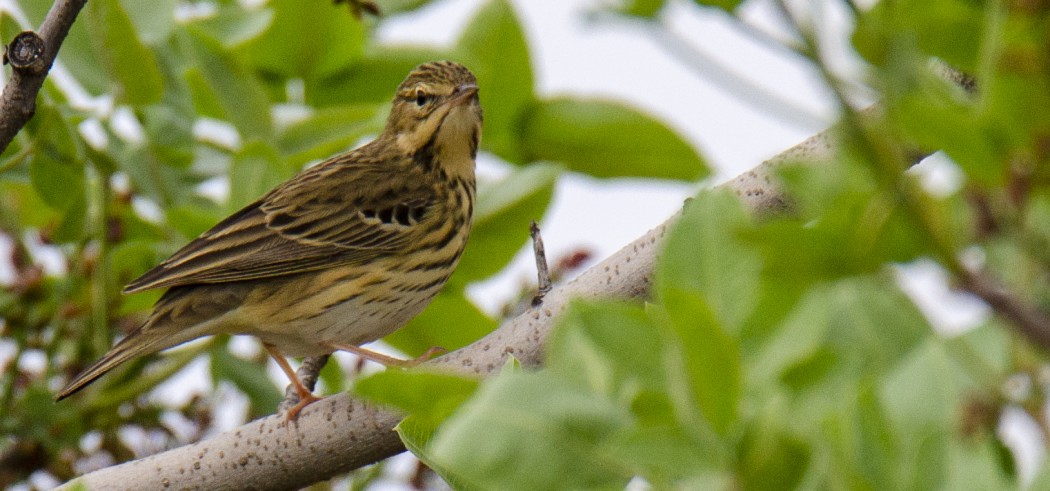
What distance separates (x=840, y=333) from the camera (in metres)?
1.15

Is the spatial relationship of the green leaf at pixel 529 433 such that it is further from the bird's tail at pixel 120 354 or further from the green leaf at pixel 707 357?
the bird's tail at pixel 120 354

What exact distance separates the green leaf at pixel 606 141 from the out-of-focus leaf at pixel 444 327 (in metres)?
0.62

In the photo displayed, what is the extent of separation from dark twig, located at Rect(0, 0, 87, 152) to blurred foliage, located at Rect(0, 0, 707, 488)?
0.85 metres

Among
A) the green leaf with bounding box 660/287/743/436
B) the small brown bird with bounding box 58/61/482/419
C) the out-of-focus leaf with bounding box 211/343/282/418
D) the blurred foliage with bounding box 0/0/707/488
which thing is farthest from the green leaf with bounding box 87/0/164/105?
the green leaf with bounding box 660/287/743/436

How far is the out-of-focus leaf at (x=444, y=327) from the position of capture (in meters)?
4.18

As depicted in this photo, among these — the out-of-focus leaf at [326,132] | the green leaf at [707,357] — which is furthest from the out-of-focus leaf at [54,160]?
the green leaf at [707,357]

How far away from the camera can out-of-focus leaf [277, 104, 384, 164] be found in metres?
4.17

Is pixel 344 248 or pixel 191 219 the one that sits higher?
pixel 191 219

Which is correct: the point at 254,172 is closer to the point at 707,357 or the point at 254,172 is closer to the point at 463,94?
the point at 463,94

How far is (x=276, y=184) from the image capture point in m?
4.10

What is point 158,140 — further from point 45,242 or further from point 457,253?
point 457,253

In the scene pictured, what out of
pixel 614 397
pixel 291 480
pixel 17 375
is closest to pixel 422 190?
pixel 17 375

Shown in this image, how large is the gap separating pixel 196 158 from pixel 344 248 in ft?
4.48

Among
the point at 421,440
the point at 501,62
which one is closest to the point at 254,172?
the point at 501,62
